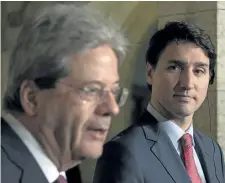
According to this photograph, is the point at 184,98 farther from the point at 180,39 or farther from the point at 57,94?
the point at 57,94

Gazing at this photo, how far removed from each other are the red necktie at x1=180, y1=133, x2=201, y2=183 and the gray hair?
0.72 m

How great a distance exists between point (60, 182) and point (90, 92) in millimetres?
165

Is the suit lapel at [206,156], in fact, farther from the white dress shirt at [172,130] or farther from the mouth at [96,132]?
the mouth at [96,132]

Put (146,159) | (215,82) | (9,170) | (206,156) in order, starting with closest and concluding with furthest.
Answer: (9,170), (146,159), (206,156), (215,82)

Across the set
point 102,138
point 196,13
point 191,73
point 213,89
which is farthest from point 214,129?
point 102,138

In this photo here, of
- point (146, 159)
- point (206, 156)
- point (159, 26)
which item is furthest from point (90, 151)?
point (159, 26)

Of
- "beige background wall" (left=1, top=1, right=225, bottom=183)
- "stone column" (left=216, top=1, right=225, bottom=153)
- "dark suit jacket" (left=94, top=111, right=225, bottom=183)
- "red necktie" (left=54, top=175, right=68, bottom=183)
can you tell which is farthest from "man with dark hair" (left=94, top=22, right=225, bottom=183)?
"stone column" (left=216, top=1, right=225, bottom=153)

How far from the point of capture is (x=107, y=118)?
916 mm

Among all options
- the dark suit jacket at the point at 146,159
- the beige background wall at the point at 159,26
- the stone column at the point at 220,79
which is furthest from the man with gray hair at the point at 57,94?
the stone column at the point at 220,79

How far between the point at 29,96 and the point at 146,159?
631 mm

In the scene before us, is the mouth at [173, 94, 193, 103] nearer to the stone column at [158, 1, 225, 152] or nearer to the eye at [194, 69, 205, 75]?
the eye at [194, 69, 205, 75]

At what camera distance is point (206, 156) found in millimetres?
1647

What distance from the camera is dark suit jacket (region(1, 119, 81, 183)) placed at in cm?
87

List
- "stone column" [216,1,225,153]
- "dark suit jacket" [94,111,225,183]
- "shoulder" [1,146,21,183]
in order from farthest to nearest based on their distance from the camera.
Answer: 1. "stone column" [216,1,225,153]
2. "dark suit jacket" [94,111,225,183]
3. "shoulder" [1,146,21,183]
